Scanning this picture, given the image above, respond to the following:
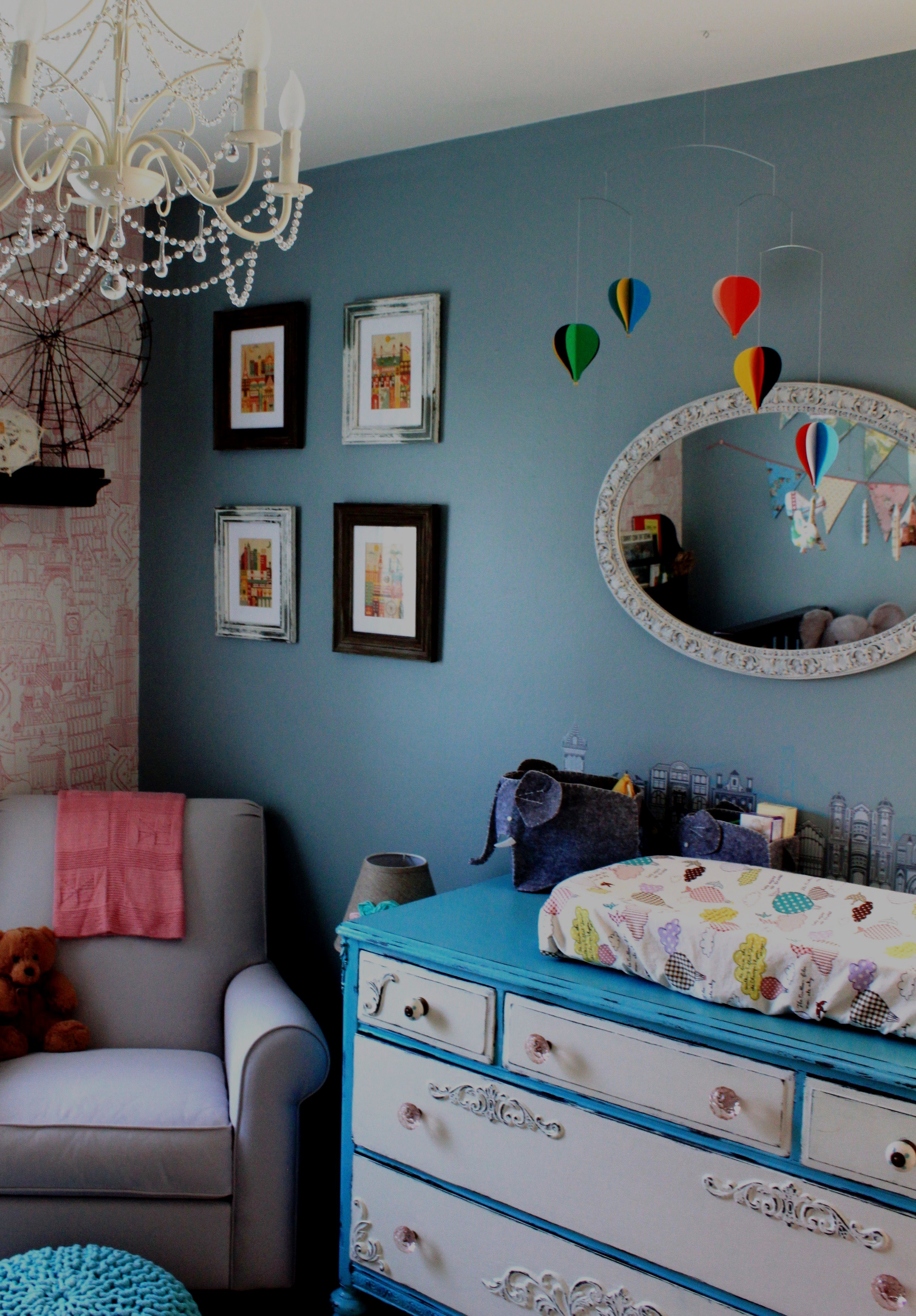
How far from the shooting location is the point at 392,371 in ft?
8.66

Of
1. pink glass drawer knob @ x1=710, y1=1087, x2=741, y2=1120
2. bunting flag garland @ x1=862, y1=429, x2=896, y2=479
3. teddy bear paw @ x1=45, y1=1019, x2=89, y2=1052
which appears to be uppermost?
bunting flag garland @ x1=862, y1=429, x2=896, y2=479

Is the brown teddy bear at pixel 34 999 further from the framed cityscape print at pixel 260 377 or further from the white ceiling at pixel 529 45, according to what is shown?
the white ceiling at pixel 529 45

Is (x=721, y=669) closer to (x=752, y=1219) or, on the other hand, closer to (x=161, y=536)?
(x=752, y=1219)

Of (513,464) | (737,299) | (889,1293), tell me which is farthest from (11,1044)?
(737,299)

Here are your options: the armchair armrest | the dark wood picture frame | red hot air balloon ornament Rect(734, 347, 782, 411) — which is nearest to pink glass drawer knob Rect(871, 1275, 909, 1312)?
the armchair armrest

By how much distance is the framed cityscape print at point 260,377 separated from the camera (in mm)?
Result: 2814

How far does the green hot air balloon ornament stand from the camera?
2.23 metres

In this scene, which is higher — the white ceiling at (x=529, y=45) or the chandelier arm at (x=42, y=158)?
the white ceiling at (x=529, y=45)

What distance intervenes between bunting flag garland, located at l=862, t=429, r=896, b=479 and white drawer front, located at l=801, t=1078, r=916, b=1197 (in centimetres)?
98

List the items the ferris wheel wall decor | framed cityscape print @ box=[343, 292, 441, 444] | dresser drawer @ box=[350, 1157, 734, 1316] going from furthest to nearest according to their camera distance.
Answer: the ferris wheel wall decor → framed cityscape print @ box=[343, 292, 441, 444] → dresser drawer @ box=[350, 1157, 734, 1316]

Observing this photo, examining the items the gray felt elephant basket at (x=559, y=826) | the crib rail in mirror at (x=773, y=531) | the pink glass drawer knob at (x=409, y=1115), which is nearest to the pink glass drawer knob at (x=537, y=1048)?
the pink glass drawer knob at (x=409, y=1115)

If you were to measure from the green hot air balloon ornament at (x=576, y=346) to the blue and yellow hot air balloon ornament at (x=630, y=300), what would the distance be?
0.08 meters

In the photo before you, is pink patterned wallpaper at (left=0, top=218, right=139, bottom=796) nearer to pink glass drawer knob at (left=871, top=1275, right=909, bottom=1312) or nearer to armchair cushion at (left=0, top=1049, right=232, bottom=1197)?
armchair cushion at (left=0, top=1049, right=232, bottom=1197)

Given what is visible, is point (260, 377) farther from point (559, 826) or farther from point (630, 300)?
point (559, 826)
